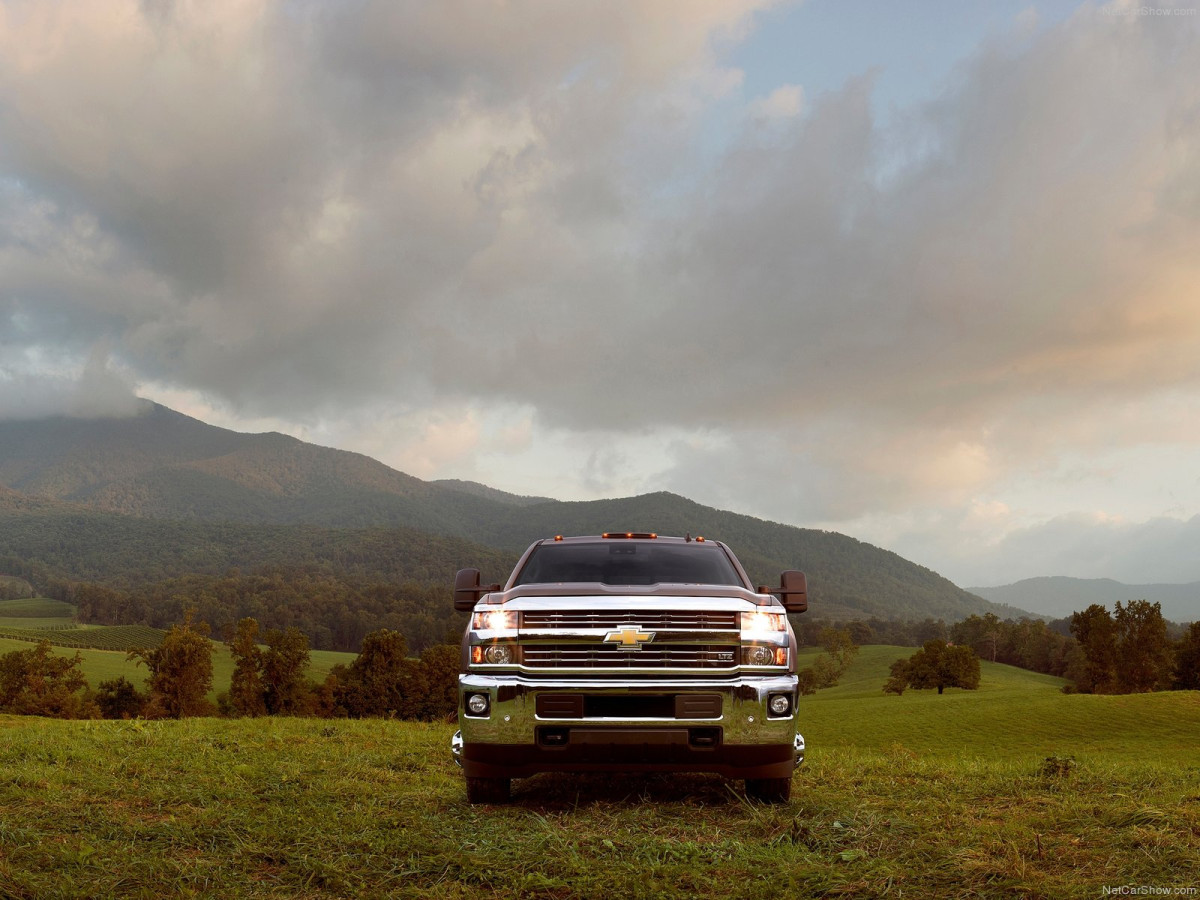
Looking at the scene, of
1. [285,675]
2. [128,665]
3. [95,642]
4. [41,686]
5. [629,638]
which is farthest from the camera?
[95,642]

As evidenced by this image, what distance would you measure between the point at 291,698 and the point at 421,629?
68.6 metres

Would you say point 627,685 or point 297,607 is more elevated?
point 627,685

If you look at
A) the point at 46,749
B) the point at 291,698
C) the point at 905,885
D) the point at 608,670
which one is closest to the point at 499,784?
the point at 608,670

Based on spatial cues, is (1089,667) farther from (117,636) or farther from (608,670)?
(117,636)

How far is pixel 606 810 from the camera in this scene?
6.38 metres

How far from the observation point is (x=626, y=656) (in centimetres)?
641

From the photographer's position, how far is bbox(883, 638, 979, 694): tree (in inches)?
3049

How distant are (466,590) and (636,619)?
2031 millimetres

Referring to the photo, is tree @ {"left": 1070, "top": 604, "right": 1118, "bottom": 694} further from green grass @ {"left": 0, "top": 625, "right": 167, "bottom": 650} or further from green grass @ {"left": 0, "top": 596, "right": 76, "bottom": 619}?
green grass @ {"left": 0, "top": 596, "right": 76, "bottom": 619}

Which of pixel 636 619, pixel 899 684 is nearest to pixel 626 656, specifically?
pixel 636 619

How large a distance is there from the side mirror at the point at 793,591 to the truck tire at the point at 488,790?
9.57ft

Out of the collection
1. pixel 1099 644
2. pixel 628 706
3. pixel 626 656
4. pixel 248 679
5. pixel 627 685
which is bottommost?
pixel 248 679

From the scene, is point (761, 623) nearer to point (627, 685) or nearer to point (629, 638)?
point (629, 638)

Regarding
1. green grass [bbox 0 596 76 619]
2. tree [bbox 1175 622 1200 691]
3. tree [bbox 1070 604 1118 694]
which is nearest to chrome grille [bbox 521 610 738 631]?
tree [bbox 1175 622 1200 691]
